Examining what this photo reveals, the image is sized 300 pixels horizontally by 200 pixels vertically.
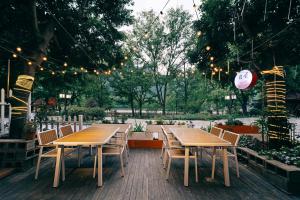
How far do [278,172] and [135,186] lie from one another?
2.72 m

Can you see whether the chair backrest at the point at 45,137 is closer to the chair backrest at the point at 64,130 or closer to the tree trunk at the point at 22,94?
the chair backrest at the point at 64,130

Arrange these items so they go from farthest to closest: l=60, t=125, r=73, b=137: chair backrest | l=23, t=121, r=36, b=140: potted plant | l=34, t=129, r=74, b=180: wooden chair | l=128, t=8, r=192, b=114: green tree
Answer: l=128, t=8, r=192, b=114: green tree < l=60, t=125, r=73, b=137: chair backrest < l=23, t=121, r=36, b=140: potted plant < l=34, t=129, r=74, b=180: wooden chair

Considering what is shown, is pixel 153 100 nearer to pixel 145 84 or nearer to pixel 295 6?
pixel 145 84

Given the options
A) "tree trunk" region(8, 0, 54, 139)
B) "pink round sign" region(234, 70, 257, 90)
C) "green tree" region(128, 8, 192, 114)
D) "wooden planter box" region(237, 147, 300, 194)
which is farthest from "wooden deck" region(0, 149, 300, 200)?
"green tree" region(128, 8, 192, 114)

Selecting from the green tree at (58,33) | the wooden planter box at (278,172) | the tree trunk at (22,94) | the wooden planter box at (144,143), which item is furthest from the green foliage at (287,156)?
the tree trunk at (22,94)

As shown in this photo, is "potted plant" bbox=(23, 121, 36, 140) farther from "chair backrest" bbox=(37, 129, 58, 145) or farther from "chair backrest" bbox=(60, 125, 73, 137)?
"chair backrest" bbox=(60, 125, 73, 137)

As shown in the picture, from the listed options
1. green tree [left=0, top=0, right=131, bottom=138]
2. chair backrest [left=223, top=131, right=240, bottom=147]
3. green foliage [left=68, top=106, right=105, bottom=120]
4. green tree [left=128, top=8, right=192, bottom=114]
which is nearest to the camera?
chair backrest [left=223, top=131, right=240, bottom=147]

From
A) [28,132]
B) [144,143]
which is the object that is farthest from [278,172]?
[28,132]

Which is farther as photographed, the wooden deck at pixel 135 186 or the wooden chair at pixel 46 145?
the wooden chair at pixel 46 145

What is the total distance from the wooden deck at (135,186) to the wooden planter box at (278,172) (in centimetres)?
13

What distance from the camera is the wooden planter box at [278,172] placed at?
13.2 feet

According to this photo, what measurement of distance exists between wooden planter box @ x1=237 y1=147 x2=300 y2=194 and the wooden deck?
0.44 feet

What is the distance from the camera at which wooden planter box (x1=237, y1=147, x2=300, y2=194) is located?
159 inches

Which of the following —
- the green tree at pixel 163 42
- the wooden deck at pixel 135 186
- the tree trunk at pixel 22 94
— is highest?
the green tree at pixel 163 42
